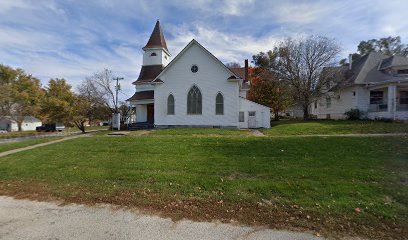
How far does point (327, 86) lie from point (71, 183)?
28229 millimetres

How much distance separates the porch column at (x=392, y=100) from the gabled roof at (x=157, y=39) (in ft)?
80.3

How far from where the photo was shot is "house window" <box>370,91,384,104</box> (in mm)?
24538

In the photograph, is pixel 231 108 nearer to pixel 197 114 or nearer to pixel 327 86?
pixel 197 114

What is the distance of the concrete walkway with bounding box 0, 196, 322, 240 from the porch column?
2396 cm

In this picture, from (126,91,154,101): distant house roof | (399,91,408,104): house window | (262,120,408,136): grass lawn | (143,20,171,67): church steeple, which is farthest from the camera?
(143,20,171,67): church steeple

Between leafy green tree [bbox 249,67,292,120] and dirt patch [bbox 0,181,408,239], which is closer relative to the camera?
dirt patch [bbox 0,181,408,239]

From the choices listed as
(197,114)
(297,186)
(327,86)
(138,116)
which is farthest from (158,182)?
(327,86)

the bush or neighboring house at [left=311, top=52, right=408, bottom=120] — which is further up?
neighboring house at [left=311, top=52, right=408, bottom=120]

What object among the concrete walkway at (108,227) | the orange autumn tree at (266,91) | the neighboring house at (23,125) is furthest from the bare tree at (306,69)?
the neighboring house at (23,125)

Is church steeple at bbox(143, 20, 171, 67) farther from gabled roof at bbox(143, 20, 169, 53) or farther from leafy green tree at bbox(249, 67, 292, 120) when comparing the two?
leafy green tree at bbox(249, 67, 292, 120)

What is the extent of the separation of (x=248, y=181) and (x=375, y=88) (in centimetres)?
2495

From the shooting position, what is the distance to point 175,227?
430 centimetres

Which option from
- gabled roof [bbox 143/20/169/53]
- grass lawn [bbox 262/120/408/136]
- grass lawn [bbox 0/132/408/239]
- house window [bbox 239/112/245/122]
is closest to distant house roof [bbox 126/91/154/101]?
gabled roof [bbox 143/20/169/53]

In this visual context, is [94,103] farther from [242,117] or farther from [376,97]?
[376,97]
